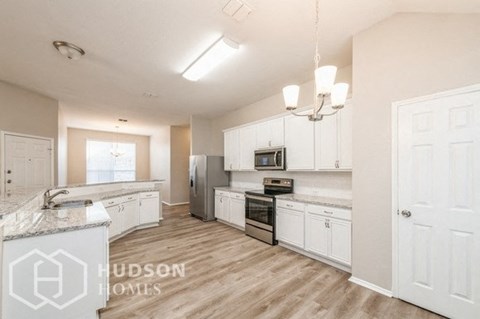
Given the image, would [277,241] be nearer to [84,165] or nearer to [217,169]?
[217,169]

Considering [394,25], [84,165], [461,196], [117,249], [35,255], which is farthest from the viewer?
[84,165]

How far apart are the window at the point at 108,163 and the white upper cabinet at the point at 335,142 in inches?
328

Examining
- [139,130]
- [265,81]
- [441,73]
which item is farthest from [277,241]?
[139,130]

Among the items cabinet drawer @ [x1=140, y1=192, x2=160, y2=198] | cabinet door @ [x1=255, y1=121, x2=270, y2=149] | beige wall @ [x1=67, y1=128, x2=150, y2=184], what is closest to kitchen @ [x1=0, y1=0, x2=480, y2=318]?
cabinet door @ [x1=255, y1=121, x2=270, y2=149]

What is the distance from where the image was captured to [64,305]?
5.82 ft

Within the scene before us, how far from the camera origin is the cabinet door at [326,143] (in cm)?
321

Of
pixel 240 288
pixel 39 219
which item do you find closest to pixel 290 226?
pixel 240 288

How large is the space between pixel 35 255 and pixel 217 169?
417 cm

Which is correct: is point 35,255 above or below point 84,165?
below

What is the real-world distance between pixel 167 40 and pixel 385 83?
2564 mm

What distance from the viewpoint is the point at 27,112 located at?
14.1 feet

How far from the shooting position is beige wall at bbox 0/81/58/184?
12.9 ft

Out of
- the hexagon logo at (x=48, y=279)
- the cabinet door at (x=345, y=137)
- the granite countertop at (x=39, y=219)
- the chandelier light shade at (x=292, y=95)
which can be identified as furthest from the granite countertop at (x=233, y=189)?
the hexagon logo at (x=48, y=279)

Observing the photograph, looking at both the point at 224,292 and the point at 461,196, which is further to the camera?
the point at 224,292
